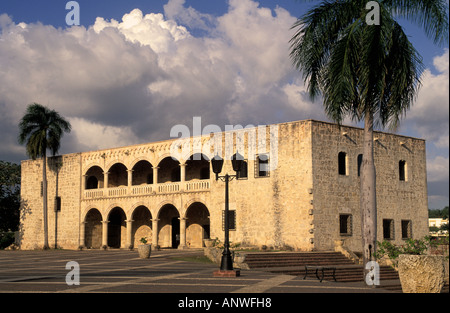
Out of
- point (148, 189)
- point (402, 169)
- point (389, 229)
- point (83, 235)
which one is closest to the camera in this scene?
point (389, 229)

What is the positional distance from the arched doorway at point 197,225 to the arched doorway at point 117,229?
656cm

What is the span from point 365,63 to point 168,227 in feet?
81.2

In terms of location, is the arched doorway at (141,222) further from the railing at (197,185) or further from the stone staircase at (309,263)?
the stone staircase at (309,263)

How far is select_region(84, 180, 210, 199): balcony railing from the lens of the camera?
112ft

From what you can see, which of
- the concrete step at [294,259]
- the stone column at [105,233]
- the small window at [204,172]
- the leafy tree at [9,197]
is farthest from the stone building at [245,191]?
the leafy tree at [9,197]

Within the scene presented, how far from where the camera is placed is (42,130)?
135ft

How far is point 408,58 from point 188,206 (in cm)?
2013

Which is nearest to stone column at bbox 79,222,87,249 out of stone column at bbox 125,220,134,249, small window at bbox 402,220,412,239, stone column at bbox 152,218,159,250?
stone column at bbox 125,220,134,249

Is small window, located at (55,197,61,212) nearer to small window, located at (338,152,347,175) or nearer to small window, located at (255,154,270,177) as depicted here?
small window, located at (255,154,270,177)

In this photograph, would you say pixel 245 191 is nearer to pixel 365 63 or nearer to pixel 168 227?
pixel 168 227

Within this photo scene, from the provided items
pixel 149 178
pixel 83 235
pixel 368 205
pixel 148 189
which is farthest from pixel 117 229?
pixel 368 205

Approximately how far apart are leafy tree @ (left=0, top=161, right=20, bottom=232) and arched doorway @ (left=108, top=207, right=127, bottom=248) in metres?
15.0
